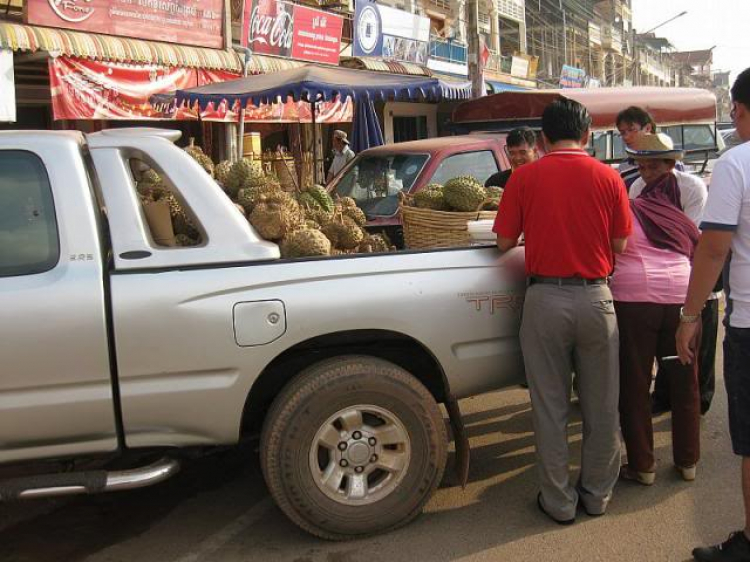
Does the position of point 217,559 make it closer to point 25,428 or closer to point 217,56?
point 25,428

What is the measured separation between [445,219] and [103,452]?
7.06 feet

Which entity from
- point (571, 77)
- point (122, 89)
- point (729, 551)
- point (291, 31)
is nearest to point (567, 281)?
point (729, 551)

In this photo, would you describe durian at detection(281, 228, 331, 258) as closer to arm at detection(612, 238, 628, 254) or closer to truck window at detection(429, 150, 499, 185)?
arm at detection(612, 238, 628, 254)

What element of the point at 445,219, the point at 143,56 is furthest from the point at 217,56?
the point at 445,219

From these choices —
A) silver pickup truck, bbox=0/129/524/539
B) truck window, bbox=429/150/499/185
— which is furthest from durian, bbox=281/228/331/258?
truck window, bbox=429/150/499/185

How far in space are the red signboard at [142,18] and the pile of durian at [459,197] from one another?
25.0 feet

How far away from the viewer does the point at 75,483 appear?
2922 millimetres

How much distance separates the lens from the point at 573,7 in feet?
145

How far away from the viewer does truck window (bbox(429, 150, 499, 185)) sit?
6734mm

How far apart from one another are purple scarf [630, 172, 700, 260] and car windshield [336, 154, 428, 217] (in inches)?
113

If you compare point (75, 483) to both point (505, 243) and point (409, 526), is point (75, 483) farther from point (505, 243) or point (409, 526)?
point (505, 243)

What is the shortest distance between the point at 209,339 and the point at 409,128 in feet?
64.0

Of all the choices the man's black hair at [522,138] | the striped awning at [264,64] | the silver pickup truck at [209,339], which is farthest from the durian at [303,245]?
the striped awning at [264,64]

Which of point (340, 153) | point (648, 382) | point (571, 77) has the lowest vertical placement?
point (648, 382)
